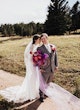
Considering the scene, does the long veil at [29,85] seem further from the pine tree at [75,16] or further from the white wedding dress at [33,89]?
the pine tree at [75,16]

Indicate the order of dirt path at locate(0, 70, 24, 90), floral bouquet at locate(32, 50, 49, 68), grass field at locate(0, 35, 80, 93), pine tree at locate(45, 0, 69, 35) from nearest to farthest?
floral bouquet at locate(32, 50, 49, 68), dirt path at locate(0, 70, 24, 90), grass field at locate(0, 35, 80, 93), pine tree at locate(45, 0, 69, 35)

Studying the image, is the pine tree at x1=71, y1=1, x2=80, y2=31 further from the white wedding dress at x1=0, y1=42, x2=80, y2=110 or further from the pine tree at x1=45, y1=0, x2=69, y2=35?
the white wedding dress at x1=0, y1=42, x2=80, y2=110

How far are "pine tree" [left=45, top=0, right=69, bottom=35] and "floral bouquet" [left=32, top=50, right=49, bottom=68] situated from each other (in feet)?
123

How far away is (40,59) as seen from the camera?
9945mm

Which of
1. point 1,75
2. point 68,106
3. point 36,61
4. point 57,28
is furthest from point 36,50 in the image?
point 57,28

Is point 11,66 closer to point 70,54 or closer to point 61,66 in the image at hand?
point 61,66

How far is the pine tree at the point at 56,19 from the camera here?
47.4 m

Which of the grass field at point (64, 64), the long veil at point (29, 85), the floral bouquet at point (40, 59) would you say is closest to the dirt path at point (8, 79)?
the grass field at point (64, 64)

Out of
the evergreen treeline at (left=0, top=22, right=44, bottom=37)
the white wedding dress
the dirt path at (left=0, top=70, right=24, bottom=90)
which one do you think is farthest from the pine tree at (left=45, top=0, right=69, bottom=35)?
the white wedding dress

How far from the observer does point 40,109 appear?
Result: 9.47 m

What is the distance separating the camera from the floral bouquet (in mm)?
9945

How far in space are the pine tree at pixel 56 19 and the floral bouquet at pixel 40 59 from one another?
123 ft

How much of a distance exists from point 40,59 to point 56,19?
38164 mm

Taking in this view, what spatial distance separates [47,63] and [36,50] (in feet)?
1.93
